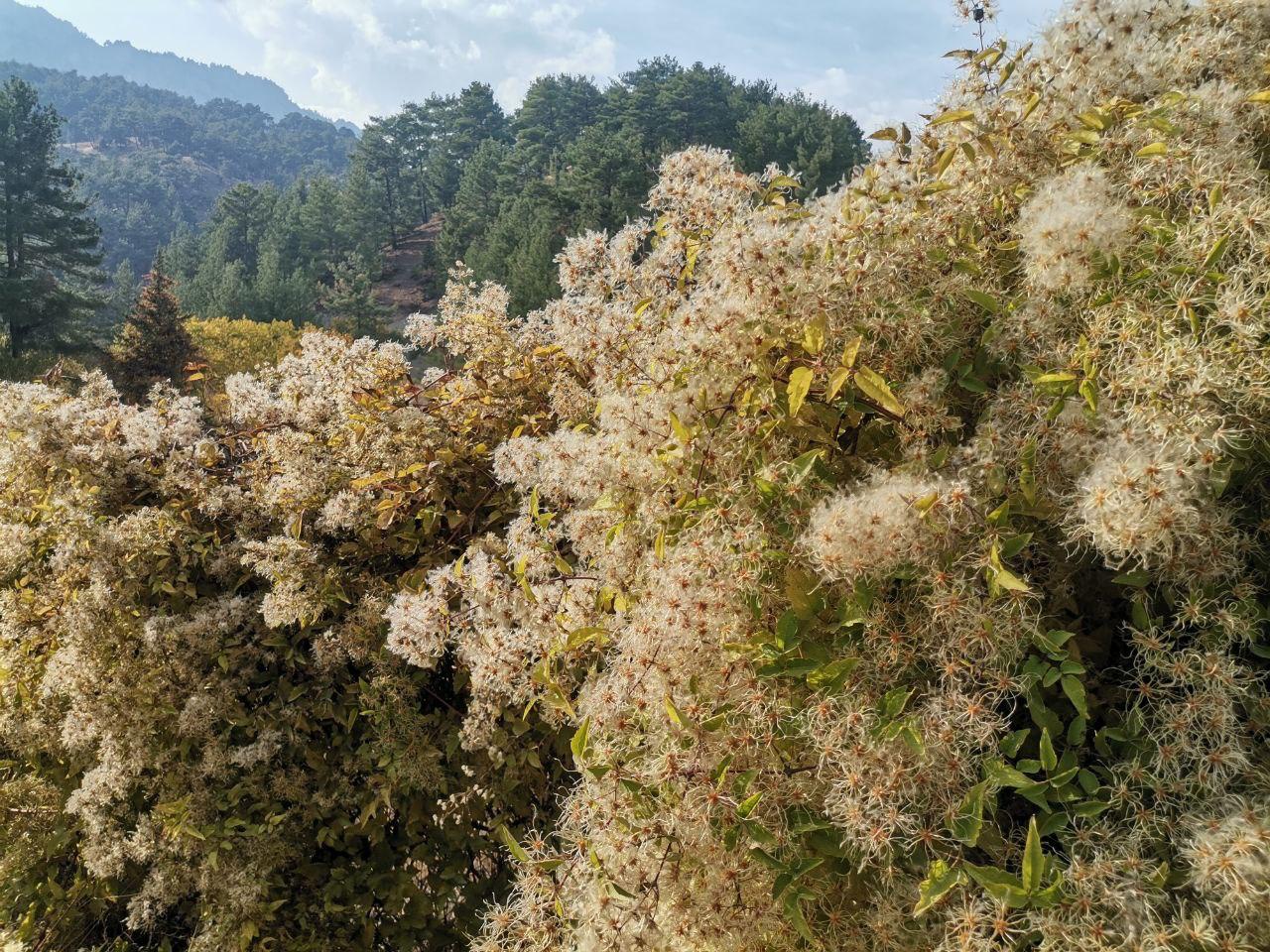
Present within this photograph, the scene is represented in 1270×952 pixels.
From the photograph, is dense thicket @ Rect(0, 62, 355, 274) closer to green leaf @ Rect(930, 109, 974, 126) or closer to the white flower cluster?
green leaf @ Rect(930, 109, 974, 126)

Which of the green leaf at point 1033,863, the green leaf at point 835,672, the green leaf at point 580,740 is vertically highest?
the green leaf at point 835,672

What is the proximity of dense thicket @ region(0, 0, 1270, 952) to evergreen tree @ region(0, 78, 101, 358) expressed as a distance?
1187 inches

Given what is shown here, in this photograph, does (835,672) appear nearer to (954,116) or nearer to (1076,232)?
(1076,232)

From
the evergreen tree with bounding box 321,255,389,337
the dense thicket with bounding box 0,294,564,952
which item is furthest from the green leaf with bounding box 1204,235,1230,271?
the evergreen tree with bounding box 321,255,389,337

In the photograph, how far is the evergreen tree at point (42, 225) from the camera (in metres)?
26.1

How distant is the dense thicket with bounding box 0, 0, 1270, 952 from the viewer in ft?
3.05

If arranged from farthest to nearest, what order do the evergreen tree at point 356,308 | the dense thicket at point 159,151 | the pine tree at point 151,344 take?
the dense thicket at point 159,151 < the evergreen tree at point 356,308 < the pine tree at point 151,344

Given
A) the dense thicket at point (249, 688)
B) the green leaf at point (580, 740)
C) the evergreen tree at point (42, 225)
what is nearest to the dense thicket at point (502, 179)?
the evergreen tree at point (42, 225)

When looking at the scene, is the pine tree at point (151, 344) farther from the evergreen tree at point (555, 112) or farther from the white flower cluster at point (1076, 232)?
the evergreen tree at point (555, 112)

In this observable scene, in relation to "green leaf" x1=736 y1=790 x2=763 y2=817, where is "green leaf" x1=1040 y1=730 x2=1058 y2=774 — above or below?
above

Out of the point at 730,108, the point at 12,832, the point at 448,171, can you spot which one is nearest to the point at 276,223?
the point at 448,171

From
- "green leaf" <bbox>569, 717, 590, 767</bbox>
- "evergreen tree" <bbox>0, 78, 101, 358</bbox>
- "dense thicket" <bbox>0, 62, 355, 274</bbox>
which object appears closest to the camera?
"green leaf" <bbox>569, 717, 590, 767</bbox>

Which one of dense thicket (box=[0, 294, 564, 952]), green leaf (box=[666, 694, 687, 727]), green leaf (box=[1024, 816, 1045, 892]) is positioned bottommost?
dense thicket (box=[0, 294, 564, 952])

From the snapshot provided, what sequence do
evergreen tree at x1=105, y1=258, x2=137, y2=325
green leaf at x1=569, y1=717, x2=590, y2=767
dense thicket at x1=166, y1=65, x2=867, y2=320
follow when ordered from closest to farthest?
green leaf at x1=569, y1=717, x2=590, y2=767, dense thicket at x1=166, y1=65, x2=867, y2=320, evergreen tree at x1=105, y1=258, x2=137, y2=325
